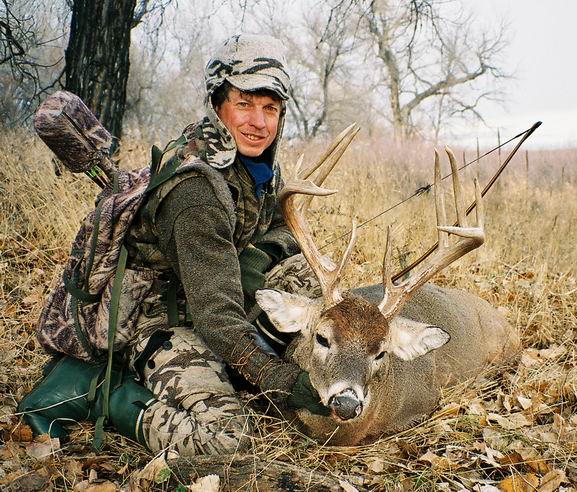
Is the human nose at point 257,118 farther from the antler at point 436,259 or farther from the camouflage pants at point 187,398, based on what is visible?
the camouflage pants at point 187,398

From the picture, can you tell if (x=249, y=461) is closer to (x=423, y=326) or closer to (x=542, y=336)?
(x=423, y=326)

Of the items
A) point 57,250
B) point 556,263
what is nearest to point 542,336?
point 556,263

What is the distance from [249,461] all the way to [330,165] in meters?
1.49

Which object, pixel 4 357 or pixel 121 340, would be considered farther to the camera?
pixel 4 357

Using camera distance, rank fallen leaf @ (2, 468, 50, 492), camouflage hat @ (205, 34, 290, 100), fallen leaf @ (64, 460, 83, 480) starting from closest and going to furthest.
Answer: fallen leaf @ (2, 468, 50, 492)
fallen leaf @ (64, 460, 83, 480)
camouflage hat @ (205, 34, 290, 100)

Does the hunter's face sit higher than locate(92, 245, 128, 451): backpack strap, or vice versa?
the hunter's face

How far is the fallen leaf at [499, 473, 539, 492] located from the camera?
A: 291 centimetres

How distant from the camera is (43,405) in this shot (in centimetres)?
329

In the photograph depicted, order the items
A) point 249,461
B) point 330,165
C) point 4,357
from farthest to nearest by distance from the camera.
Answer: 1. point 4,357
2. point 330,165
3. point 249,461

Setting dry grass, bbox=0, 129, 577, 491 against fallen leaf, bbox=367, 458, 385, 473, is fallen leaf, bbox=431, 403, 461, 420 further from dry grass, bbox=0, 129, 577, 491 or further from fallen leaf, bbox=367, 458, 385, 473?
fallen leaf, bbox=367, 458, 385, 473

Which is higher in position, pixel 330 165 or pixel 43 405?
pixel 330 165

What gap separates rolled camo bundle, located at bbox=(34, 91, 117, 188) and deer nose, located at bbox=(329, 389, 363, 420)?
1.79m

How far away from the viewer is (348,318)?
3.05 m

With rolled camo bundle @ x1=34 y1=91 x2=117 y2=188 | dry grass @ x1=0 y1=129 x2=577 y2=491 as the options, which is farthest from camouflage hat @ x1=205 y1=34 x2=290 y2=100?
dry grass @ x1=0 y1=129 x2=577 y2=491
